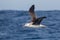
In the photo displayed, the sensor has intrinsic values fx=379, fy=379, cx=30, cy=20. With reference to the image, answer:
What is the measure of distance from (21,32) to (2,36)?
9.46ft

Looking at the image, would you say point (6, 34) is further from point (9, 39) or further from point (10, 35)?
point (9, 39)

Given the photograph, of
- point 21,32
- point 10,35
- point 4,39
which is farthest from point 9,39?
point 21,32

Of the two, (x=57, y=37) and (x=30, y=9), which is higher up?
(x=30, y=9)

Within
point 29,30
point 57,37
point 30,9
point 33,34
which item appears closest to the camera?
point 30,9

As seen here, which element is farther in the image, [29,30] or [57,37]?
[29,30]

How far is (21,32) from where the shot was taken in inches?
1123

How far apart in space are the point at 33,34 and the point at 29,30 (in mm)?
2126

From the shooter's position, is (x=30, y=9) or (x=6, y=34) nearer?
(x=30, y=9)

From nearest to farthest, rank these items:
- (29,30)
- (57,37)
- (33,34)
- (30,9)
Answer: (30,9) < (57,37) < (33,34) < (29,30)

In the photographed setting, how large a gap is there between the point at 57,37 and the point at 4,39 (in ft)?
11.9

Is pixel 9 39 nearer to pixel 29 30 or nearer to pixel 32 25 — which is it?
pixel 32 25

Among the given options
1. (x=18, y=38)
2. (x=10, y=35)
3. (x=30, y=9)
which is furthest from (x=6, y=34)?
(x=30, y=9)

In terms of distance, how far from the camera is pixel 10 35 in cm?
2684

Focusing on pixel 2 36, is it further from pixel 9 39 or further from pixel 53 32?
pixel 53 32
